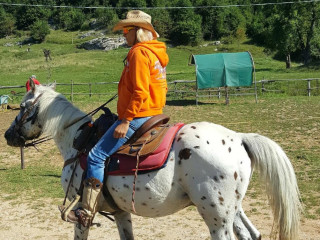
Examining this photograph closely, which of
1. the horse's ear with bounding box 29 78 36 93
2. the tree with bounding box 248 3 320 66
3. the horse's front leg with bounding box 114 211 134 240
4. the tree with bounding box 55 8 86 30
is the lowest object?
the horse's front leg with bounding box 114 211 134 240

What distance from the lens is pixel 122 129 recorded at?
11.9 ft

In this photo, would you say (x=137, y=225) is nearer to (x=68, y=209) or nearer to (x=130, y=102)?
(x=68, y=209)

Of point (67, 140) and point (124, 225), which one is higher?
A: point (67, 140)

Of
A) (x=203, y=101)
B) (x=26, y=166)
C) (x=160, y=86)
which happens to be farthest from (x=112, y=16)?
(x=160, y=86)

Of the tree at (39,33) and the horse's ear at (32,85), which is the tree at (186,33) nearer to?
the tree at (39,33)

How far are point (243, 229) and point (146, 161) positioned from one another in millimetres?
1164

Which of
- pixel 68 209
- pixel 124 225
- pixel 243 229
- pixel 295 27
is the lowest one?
pixel 124 225

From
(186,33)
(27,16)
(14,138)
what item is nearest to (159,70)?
(14,138)

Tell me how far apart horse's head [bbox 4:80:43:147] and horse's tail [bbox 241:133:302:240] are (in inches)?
94.3

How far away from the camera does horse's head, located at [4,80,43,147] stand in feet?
14.5

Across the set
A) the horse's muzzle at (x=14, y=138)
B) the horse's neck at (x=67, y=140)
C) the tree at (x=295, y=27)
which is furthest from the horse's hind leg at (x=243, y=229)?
the tree at (x=295, y=27)

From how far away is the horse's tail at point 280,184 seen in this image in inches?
139

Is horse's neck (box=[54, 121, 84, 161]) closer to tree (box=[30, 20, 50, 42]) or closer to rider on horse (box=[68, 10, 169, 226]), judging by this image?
rider on horse (box=[68, 10, 169, 226])

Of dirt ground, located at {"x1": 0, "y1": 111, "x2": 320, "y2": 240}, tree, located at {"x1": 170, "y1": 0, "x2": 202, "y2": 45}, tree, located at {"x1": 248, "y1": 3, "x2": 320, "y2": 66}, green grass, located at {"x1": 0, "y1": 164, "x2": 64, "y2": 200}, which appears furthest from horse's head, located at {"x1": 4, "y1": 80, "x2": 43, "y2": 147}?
tree, located at {"x1": 170, "y1": 0, "x2": 202, "y2": 45}
